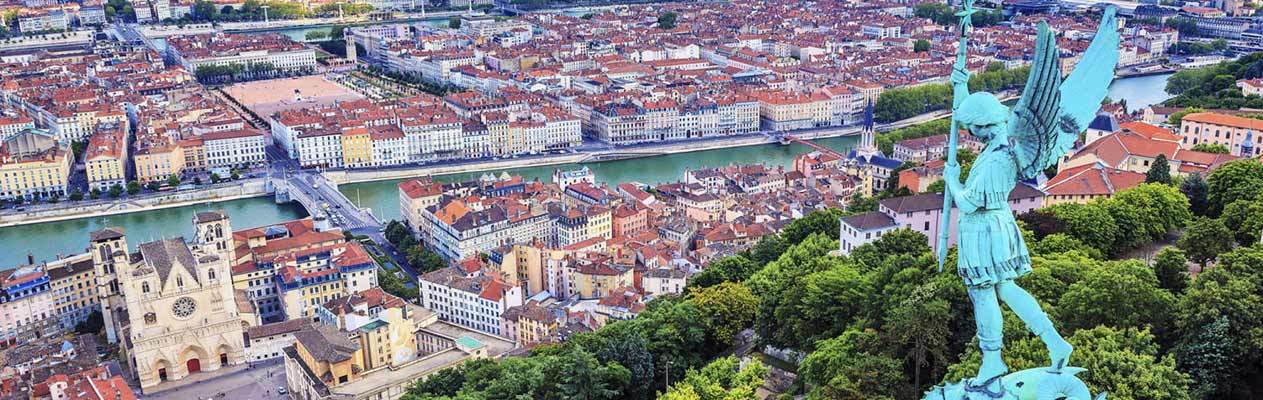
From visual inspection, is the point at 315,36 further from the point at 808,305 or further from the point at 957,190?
the point at 957,190

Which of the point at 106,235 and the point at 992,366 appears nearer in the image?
the point at 992,366

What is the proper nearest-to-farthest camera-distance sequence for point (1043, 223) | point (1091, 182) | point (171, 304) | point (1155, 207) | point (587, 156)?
point (1043, 223) → point (1155, 207) → point (171, 304) → point (1091, 182) → point (587, 156)

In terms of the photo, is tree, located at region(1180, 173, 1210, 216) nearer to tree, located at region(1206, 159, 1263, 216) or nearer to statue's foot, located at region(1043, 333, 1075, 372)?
tree, located at region(1206, 159, 1263, 216)

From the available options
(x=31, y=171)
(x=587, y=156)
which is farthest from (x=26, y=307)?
(x=587, y=156)

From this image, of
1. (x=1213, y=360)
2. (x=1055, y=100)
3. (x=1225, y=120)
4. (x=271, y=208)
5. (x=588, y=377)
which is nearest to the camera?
(x=1055, y=100)

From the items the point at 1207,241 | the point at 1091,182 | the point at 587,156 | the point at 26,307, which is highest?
the point at 1207,241

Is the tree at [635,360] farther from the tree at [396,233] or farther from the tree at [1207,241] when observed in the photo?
the tree at [396,233]
